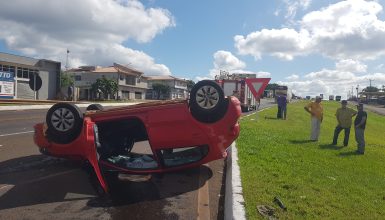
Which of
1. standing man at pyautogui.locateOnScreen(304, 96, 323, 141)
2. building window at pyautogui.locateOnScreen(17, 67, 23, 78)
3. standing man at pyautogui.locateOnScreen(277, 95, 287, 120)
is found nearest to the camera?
standing man at pyautogui.locateOnScreen(304, 96, 323, 141)

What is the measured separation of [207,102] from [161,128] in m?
0.92

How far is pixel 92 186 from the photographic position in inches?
255

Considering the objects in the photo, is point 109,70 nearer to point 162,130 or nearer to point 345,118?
point 345,118

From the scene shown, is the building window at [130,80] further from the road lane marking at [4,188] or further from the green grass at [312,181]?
the road lane marking at [4,188]

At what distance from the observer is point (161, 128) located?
668 centimetres

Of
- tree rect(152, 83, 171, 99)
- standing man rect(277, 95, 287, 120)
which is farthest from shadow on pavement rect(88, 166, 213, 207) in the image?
tree rect(152, 83, 171, 99)

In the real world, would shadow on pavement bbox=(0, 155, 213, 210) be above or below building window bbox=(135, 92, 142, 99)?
below

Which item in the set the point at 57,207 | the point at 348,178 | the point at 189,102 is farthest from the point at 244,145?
the point at 57,207

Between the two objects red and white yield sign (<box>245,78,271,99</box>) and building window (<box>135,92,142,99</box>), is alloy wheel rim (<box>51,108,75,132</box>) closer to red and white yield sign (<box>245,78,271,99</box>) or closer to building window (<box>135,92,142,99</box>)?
red and white yield sign (<box>245,78,271,99</box>)

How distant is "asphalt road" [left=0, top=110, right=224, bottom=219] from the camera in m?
5.25

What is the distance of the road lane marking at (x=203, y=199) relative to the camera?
5.32 meters

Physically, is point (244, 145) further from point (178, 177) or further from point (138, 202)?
point (138, 202)

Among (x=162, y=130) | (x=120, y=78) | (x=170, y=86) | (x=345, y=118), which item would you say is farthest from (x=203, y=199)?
(x=170, y=86)

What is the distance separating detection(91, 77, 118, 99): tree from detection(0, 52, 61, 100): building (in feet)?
25.5
